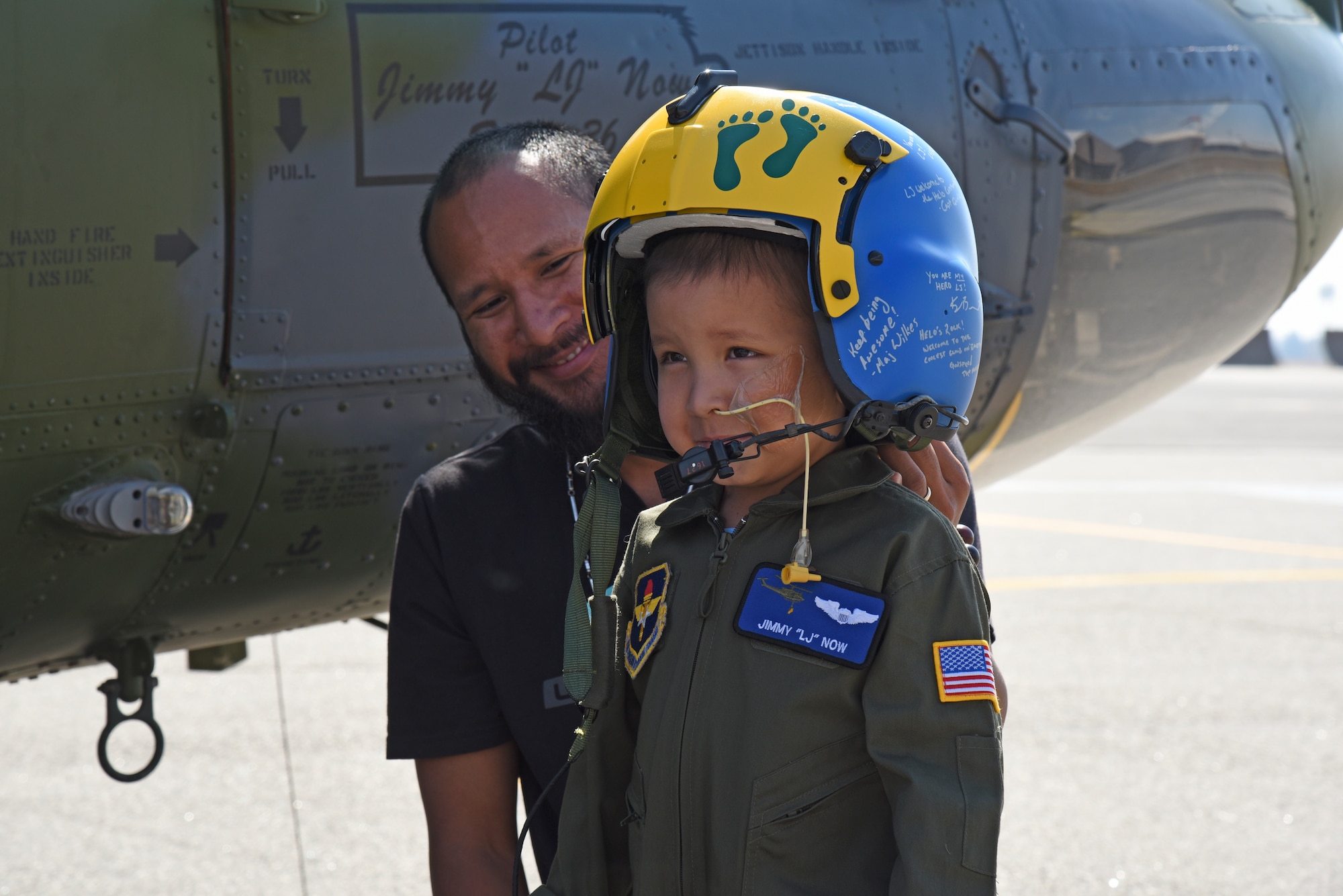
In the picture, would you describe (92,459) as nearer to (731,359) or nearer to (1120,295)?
(731,359)

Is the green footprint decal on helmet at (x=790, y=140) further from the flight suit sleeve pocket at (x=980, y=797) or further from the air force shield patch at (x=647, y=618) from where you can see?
the flight suit sleeve pocket at (x=980, y=797)

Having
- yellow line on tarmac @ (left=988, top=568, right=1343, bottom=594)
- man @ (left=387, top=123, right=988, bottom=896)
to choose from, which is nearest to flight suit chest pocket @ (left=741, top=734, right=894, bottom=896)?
man @ (left=387, top=123, right=988, bottom=896)

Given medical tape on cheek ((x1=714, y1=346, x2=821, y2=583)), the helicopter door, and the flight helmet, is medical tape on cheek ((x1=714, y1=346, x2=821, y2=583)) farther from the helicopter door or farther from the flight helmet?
the helicopter door

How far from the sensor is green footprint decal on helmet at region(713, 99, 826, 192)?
1.49m

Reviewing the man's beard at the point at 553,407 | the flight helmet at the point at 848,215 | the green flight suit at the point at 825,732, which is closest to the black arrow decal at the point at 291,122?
the man's beard at the point at 553,407

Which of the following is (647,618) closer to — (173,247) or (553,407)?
(553,407)

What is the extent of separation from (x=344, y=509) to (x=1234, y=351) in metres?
2.63

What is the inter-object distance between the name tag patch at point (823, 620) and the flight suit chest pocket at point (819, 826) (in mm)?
102

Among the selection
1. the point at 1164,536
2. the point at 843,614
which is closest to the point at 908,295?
the point at 843,614

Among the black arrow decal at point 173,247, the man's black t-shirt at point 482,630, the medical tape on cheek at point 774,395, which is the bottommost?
the man's black t-shirt at point 482,630

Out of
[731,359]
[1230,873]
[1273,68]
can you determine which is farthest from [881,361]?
[1230,873]

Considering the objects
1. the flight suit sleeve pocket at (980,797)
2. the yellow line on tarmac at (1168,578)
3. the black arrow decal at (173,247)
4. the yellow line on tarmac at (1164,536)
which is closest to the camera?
the flight suit sleeve pocket at (980,797)

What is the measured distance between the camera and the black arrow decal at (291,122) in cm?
242

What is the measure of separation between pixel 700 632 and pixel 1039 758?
437cm
